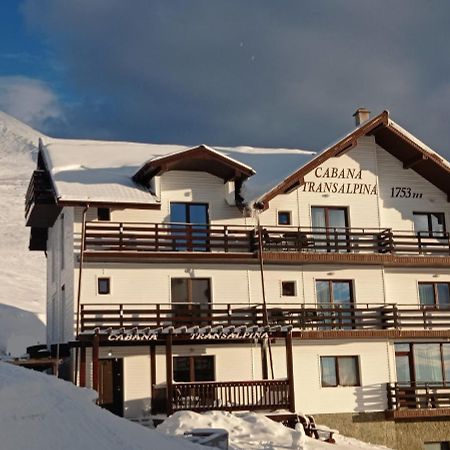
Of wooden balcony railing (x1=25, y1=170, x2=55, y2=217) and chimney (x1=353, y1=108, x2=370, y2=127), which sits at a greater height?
chimney (x1=353, y1=108, x2=370, y2=127)

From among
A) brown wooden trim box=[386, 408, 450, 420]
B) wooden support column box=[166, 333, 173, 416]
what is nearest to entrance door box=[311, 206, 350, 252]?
brown wooden trim box=[386, 408, 450, 420]

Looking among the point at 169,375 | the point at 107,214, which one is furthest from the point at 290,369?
the point at 107,214

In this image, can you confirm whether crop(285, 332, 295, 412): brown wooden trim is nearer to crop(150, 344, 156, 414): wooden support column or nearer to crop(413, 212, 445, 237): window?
crop(150, 344, 156, 414): wooden support column

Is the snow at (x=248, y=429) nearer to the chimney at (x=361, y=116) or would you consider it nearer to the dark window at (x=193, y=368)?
the dark window at (x=193, y=368)

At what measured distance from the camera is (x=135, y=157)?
3152cm

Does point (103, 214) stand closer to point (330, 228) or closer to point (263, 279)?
point (263, 279)

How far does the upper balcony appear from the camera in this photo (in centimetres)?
2711

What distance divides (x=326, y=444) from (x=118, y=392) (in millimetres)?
7186

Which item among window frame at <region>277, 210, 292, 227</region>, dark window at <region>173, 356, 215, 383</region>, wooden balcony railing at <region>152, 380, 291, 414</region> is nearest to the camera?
wooden balcony railing at <region>152, 380, 291, 414</region>

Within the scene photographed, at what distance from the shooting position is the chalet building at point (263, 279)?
87.5ft

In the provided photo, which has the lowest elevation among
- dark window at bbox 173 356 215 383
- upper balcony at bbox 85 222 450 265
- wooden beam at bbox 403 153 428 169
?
dark window at bbox 173 356 215 383

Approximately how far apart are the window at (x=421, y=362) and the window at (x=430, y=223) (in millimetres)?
4266

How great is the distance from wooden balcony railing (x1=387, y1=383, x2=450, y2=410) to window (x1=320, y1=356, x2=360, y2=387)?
1.28 meters

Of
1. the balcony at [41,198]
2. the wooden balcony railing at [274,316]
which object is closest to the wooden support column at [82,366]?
the wooden balcony railing at [274,316]
